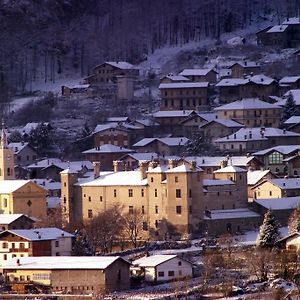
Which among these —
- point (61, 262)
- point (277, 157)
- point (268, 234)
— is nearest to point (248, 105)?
point (277, 157)

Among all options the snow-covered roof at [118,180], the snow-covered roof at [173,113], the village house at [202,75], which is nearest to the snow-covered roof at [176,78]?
the village house at [202,75]

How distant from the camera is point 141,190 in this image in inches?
3605

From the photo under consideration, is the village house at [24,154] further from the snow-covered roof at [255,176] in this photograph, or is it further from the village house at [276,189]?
the village house at [276,189]

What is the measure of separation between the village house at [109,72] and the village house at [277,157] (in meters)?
27.5

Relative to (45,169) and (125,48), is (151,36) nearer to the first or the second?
(125,48)

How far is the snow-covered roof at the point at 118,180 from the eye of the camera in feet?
303

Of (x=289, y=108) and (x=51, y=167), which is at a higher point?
(x=289, y=108)

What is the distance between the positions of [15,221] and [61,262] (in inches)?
Answer: 387

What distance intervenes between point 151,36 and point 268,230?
72.0m

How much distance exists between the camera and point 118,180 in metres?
Result: 93.0

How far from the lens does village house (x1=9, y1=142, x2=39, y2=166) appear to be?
113812mm

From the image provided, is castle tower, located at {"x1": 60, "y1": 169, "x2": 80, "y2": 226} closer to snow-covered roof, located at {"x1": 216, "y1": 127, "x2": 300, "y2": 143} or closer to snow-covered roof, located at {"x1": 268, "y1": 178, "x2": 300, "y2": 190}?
snow-covered roof, located at {"x1": 268, "y1": 178, "x2": 300, "y2": 190}

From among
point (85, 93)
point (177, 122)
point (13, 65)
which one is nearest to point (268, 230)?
point (177, 122)

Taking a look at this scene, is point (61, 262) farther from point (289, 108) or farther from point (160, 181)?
point (289, 108)
